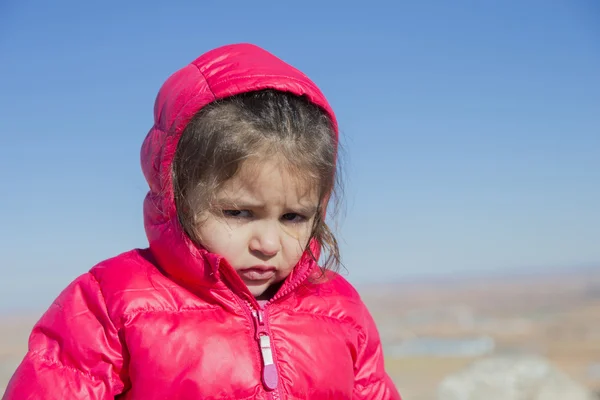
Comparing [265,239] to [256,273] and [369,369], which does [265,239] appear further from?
[369,369]

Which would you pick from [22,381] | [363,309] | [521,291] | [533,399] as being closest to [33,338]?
[22,381]

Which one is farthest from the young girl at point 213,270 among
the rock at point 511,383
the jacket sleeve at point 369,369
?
the rock at point 511,383

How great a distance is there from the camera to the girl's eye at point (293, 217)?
2189 mm

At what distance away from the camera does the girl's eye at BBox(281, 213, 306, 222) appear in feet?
7.18

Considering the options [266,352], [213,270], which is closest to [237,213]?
[213,270]

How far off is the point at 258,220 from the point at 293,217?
132 millimetres

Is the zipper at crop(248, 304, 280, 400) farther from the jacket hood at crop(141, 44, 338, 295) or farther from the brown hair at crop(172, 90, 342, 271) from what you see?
the brown hair at crop(172, 90, 342, 271)

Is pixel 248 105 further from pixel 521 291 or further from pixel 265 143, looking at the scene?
pixel 521 291

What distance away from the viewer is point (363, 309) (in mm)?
2525

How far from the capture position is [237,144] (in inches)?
81.7

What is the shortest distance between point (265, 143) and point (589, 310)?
5.00m

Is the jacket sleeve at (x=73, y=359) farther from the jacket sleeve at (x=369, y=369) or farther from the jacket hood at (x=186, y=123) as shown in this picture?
the jacket sleeve at (x=369, y=369)

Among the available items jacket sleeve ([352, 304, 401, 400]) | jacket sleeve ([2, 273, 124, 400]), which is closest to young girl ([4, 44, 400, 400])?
jacket sleeve ([2, 273, 124, 400])

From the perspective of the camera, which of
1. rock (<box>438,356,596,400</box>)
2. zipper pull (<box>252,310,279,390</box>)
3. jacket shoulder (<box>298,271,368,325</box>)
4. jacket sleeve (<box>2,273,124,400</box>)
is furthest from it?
rock (<box>438,356,596,400</box>)
